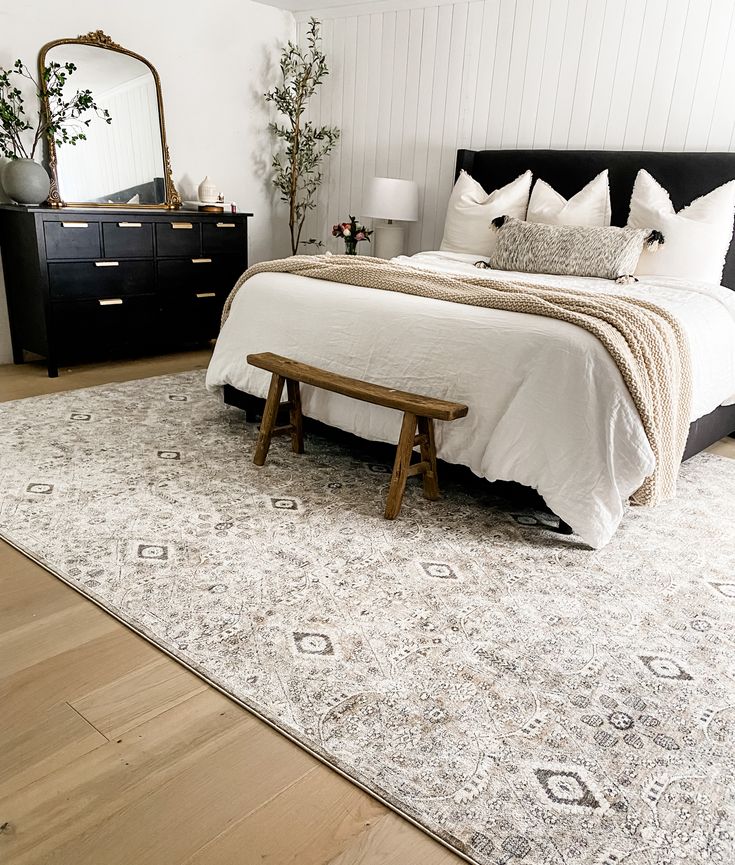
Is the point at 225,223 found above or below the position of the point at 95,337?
above

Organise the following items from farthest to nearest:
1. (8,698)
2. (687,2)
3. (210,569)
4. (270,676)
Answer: (687,2), (210,569), (270,676), (8,698)

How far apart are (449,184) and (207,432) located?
2742 millimetres

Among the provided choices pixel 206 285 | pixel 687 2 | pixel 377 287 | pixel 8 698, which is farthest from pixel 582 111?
pixel 8 698

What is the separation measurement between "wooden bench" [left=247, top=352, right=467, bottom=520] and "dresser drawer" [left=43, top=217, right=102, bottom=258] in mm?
1780

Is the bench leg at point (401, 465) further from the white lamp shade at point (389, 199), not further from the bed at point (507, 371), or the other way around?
the white lamp shade at point (389, 199)

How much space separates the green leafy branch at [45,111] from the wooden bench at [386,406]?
233 cm

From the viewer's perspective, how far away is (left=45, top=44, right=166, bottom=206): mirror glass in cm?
437

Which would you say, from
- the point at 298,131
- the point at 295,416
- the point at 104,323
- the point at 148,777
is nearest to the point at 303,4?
the point at 298,131

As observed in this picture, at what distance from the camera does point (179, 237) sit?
4.67 metres

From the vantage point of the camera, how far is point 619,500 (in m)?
2.33

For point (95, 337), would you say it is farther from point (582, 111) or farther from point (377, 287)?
point (582, 111)

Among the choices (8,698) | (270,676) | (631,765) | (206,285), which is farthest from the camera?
(206,285)

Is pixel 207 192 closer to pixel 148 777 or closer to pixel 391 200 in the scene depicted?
pixel 391 200

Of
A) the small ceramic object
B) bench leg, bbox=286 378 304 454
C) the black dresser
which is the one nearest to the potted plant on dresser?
the black dresser
